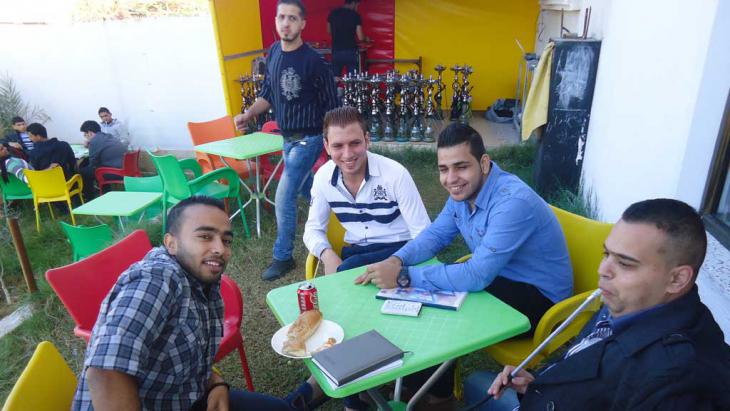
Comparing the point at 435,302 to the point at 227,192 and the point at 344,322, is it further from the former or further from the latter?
the point at 227,192

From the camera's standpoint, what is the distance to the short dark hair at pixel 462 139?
6.61 ft

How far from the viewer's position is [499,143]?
7.24 m

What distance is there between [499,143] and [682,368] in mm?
6480

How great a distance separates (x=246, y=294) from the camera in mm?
3670

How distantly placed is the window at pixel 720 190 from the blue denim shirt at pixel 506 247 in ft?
2.57

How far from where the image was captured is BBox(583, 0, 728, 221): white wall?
→ 2.27 metres

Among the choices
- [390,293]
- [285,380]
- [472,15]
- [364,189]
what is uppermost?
[472,15]

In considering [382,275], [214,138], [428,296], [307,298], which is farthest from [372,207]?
[214,138]

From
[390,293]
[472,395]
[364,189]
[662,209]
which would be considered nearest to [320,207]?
[364,189]

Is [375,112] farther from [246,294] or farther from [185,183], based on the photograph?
[246,294]

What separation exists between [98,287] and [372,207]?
56.8 inches

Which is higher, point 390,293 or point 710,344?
point 710,344

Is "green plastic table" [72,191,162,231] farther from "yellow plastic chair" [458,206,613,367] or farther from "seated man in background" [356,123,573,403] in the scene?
"yellow plastic chair" [458,206,613,367]

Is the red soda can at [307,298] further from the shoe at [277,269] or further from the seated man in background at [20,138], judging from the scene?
the seated man in background at [20,138]
